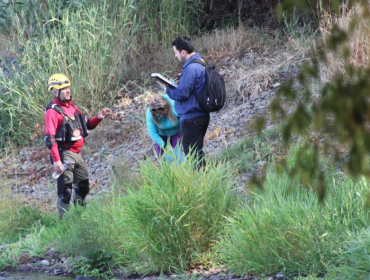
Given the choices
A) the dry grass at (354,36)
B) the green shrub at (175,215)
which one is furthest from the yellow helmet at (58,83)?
the dry grass at (354,36)

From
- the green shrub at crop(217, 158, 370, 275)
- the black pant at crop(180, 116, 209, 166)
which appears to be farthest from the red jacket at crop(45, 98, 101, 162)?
the green shrub at crop(217, 158, 370, 275)

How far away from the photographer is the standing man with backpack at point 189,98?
287 inches

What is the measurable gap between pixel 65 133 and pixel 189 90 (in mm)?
1705

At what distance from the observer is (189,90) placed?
23.9 feet

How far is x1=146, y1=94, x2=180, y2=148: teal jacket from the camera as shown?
760cm

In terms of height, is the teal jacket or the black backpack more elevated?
the black backpack

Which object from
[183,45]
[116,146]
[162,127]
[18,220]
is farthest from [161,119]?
[116,146]

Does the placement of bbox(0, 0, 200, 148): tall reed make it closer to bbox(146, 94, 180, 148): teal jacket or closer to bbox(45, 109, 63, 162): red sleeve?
bbox(45, 109, 63, 162): red sleeve

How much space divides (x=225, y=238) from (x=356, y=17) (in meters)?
3.88

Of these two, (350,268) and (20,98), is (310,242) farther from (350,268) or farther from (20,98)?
(20,98)

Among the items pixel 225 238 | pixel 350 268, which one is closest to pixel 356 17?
pixel 350 268

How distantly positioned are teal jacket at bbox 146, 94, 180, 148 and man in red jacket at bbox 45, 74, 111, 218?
1.84 ft

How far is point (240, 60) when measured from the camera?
42.7 ft

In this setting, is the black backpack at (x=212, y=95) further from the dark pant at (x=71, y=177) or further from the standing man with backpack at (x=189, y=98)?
the dark pant at (x=71, y=177)
